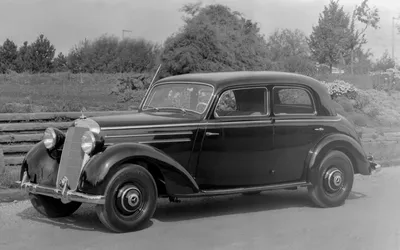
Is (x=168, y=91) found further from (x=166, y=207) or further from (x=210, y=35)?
(x=210, y=35)

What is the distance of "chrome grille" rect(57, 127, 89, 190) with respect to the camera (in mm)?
6730

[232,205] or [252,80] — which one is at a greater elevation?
[252,80]

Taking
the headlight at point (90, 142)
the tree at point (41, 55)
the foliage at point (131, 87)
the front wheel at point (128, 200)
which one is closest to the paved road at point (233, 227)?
the front wheel at point (128, 200)

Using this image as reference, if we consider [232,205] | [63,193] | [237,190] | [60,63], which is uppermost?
[60,63]

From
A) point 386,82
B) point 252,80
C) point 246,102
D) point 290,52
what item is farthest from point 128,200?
point 386,82

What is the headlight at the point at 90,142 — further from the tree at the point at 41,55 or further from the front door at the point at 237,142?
the tree at the point at 41,55

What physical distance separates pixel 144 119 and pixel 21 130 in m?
4.15

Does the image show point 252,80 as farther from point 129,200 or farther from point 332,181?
point 129,200

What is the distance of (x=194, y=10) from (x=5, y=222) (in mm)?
12954

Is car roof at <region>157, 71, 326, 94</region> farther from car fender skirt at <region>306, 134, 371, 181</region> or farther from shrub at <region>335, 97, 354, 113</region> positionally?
shrub at <region>335, 97, 354, 113</region>

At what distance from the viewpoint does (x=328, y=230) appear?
6766mm

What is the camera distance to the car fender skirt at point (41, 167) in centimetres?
712

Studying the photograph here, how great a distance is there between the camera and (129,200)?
6.58 m

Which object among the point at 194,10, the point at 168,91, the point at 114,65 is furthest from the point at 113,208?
the point at 114,65
